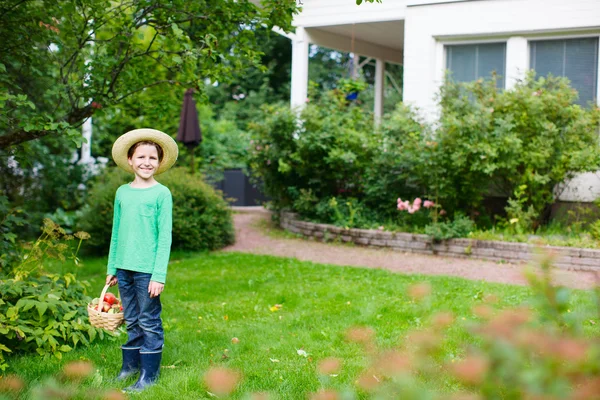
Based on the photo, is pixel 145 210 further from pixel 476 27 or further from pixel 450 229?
pixel 476 27

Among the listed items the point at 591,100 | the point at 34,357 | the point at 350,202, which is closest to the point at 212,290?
the point at 34,357

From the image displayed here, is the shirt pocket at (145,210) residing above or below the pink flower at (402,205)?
above

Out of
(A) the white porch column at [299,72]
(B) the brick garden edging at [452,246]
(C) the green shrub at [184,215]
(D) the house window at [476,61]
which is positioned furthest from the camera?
(A) the white porch column at [299,72]

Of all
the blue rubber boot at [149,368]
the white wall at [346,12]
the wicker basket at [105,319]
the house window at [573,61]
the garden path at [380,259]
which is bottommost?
the blue rubber boot at [149,368]

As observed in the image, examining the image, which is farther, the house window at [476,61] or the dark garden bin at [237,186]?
the dark garden bin at [237,186]

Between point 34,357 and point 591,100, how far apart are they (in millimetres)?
8536

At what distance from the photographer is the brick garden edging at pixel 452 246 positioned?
800cm

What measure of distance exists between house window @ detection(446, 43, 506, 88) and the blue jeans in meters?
8.02

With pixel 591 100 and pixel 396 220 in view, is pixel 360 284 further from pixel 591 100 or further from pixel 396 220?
pixel 591 100

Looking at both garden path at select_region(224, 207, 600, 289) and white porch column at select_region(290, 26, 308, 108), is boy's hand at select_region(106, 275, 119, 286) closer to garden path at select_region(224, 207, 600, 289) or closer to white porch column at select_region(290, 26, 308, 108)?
garden path at select_region(224, 207, 600, 289)

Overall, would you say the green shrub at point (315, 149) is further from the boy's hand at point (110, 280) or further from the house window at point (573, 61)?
the boy's hand at point (110, 280)

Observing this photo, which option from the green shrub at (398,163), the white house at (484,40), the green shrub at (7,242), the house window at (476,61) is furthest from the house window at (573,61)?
the green shrub at (7,242)

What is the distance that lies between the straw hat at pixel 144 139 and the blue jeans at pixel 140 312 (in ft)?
2.32

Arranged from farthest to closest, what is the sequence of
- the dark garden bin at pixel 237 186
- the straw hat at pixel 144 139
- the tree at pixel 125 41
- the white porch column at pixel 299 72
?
the dark garden bin at pixel 237 186 → the white porch column at pixel 299 72 → the tree at pixel 125 41 → the straw hat at pixel 144 139
